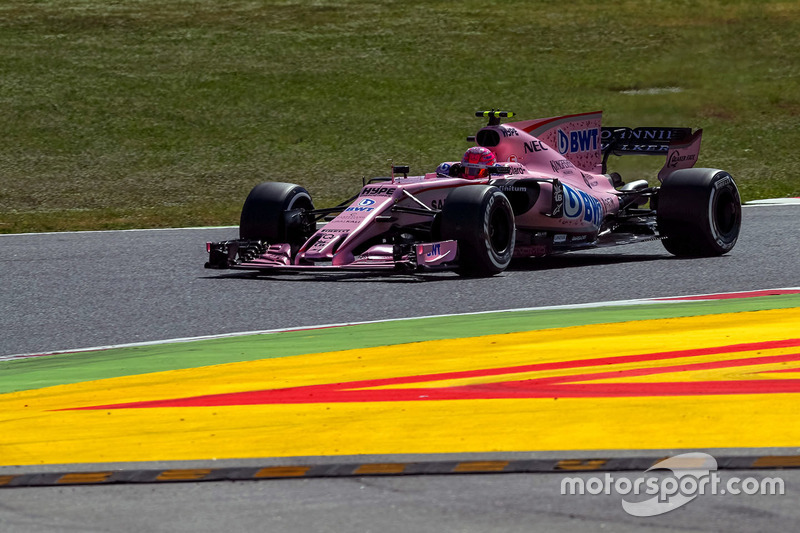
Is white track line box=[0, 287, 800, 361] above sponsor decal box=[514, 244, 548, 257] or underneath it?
underneath

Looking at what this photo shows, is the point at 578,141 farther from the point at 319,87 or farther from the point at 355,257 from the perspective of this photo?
the point at 319,87

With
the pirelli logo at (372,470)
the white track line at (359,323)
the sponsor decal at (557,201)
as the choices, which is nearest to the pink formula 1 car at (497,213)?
the sponsor decal at (557,201)

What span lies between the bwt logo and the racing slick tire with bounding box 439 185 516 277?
1.91 meters

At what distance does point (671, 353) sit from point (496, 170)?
4.91 meters

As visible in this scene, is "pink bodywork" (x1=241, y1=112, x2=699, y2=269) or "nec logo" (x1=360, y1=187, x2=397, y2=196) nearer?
"pink bodywork" (x1=241, y1=112, x2=699, y2=269)

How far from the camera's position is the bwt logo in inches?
500

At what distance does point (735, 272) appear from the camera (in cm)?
1091

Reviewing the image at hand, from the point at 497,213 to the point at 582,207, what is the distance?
123cm

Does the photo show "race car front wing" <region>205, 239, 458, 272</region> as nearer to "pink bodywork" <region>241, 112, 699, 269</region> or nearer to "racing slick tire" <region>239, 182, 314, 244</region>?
"pink bodywork" <region>241, 112, 699, 269</region>

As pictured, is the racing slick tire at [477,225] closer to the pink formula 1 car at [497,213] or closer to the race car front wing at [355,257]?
the pink formula 1 car at [497,213]

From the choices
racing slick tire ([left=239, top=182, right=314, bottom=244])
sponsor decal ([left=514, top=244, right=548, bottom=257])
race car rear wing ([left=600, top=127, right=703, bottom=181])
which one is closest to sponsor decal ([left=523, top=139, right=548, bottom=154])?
sponsor decal ([left=514, top=244, right=548, bottom=257])

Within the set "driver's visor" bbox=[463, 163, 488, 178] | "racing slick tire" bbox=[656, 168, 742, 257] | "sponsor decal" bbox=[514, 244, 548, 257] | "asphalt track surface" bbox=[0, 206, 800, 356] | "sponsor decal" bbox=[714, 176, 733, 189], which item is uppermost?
"driver's visor" bbox=[463, 163, 488, 178]

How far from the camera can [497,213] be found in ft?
36.1

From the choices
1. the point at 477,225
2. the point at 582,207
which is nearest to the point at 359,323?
the point at 477,225
